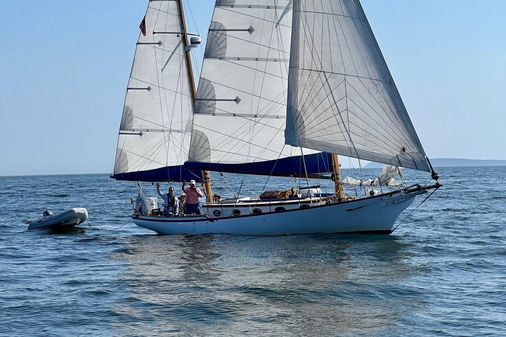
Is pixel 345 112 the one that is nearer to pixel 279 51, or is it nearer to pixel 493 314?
pixel 279 51

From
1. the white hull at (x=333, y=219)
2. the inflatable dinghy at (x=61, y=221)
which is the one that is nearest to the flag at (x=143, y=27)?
the white hull at (x=333, y=219)

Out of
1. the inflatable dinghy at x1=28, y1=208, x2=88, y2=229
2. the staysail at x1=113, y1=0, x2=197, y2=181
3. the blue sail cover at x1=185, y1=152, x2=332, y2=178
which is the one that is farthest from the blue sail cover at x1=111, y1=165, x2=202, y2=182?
the inflatable dinghy at x1=28, y1=208, x2=88, y2=229

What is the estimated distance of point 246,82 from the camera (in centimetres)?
3784

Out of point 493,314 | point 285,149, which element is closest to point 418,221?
point 285,149

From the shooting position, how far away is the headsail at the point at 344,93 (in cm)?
3262

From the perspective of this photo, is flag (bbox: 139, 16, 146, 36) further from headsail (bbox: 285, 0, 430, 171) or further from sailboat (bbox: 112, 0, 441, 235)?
headsail (bbox: 285, 0, 430, 171)

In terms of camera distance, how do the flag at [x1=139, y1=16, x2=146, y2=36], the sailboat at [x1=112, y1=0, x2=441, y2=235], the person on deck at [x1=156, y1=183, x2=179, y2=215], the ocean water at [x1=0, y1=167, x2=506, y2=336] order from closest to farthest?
1. the ocean water at [x1=0, y1=167, x2=506, y2=336]
2. the sailboat at [x1=112, y1=0, x2=441, y2=235]
3. the person on deck at [x1=156, y1=183, x2=179, y2=215]
4. the flag at [x1=139, y1=16, x2=146, y2=36]

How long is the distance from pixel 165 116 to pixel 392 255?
1580 centimetres

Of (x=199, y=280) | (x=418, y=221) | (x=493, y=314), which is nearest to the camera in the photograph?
(x=493, y=314)

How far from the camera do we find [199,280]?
26109mm

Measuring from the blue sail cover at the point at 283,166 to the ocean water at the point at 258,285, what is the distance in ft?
11.6

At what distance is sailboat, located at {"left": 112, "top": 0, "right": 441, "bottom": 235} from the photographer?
33250 mm

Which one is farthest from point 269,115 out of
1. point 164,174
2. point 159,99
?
point 164,174

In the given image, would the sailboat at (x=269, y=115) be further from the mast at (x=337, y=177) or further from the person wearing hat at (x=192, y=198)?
the person wearing hat at (x=192, y=198)
